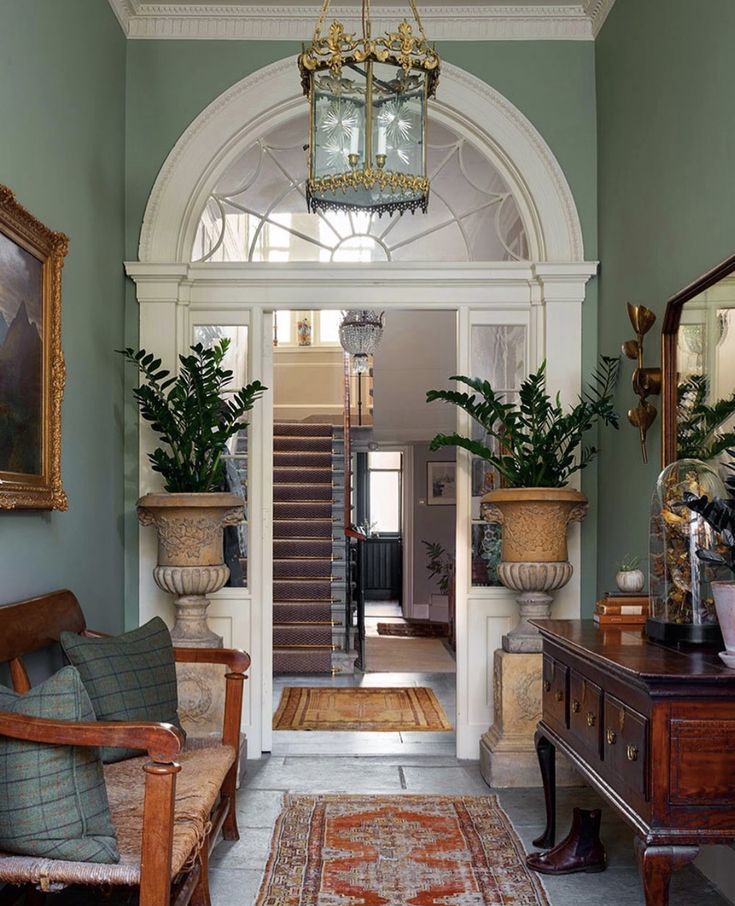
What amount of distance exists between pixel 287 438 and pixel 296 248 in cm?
396

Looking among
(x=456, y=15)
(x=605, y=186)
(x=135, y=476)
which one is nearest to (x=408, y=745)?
(x=135, y=476)

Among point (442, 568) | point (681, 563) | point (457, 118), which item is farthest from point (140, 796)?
point (442, 568)

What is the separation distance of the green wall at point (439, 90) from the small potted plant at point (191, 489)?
1043 mm

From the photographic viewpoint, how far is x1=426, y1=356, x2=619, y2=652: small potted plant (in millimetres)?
4812

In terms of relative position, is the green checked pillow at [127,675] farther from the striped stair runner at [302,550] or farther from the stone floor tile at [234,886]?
the striped stair runner at [302,550]

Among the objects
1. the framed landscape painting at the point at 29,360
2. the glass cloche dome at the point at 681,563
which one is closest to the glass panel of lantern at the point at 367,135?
the framed landscape painting at the point at 29,360

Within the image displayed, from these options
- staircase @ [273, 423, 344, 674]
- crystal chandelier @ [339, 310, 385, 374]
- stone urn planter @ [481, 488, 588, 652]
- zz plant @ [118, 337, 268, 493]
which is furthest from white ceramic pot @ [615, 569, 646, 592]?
crystal chandelier @ [339, 310, 385, 374]

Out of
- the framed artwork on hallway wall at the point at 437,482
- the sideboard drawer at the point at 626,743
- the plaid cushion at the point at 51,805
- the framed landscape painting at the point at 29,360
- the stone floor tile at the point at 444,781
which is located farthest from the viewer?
the framed artwork on hallway wall at the point at 437,482

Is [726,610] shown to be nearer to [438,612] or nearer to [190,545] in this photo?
[190,545]

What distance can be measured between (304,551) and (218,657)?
4.64 m

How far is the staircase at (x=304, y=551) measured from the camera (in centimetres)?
809

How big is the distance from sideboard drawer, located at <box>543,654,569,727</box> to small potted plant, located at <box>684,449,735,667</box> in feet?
2.53

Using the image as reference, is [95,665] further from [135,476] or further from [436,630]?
[436,630]

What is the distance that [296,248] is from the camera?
566 centimetres
